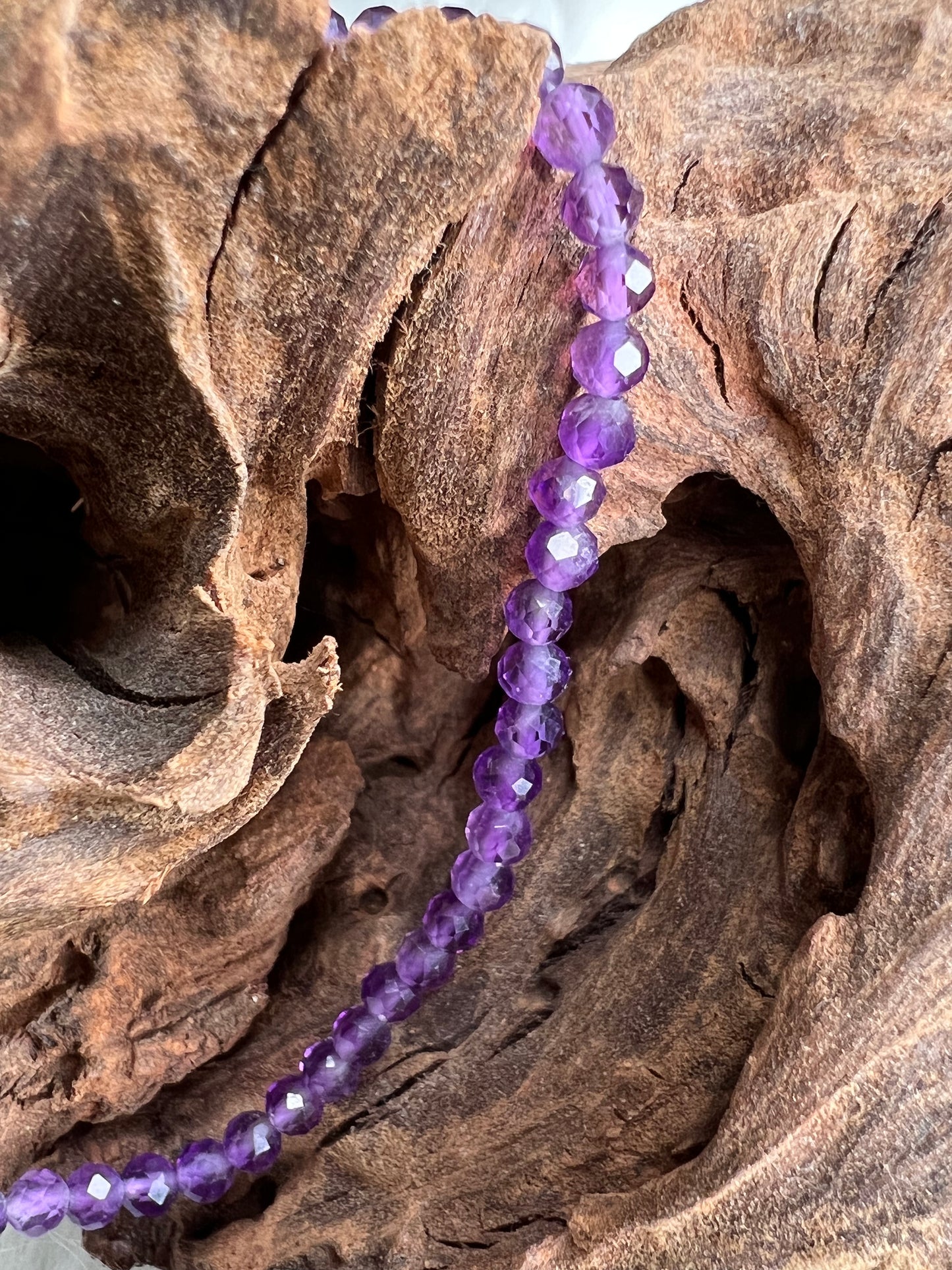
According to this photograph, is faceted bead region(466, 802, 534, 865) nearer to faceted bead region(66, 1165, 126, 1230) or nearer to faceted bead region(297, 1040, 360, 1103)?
faceted bead region(297, 1040, 360, 1103)

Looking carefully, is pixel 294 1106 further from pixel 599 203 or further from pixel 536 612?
pixel 599 203

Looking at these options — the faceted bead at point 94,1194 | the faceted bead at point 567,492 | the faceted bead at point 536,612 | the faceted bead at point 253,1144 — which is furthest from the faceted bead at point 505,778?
the faceted bead at point 94,1194

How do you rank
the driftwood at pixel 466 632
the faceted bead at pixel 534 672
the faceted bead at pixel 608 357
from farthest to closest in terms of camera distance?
the faceted bead at pixel 534 672 < the faceted bead at pixel 608 357 < the driftwood at pixel 466 632

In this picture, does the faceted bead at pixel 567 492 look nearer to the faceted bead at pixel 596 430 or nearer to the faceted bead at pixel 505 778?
the faceted bead at pixel 596 430

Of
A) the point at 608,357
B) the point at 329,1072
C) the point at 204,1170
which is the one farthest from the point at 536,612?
the point at 204,1170

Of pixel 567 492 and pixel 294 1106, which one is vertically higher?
pixel 567 492

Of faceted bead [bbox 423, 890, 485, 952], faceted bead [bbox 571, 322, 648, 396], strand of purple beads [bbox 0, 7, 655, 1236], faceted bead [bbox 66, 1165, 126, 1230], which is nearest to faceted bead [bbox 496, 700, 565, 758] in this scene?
strand of purple beads [bbox 0, 7, 655, 1236]

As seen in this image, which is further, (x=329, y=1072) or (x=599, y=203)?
(x=329, y=1072)
